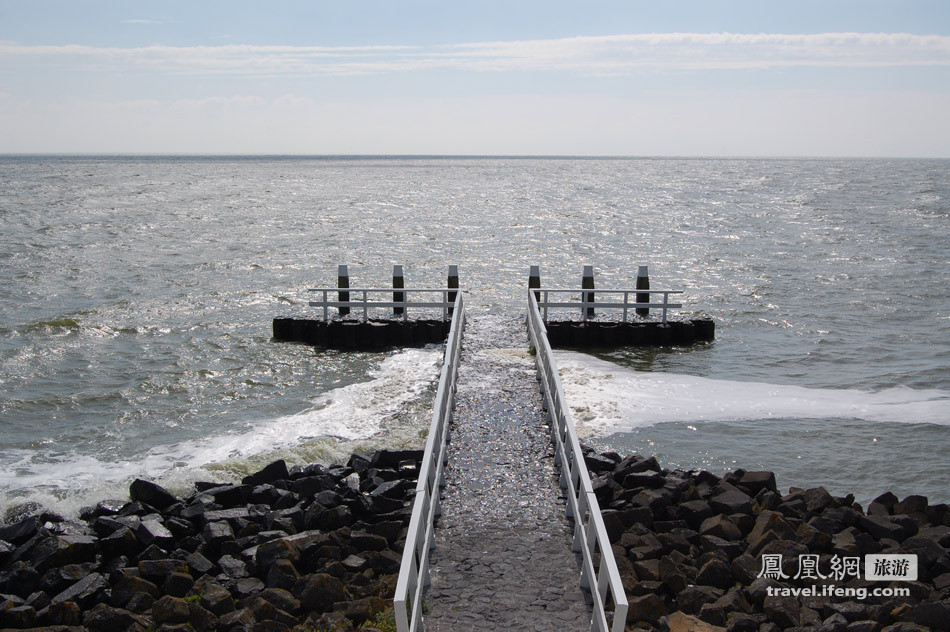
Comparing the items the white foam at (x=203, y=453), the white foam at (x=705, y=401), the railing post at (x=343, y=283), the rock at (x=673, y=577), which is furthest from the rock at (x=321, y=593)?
the railing post at (x=343, y=283)

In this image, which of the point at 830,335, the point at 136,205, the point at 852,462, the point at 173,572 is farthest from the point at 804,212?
the point at 173,572

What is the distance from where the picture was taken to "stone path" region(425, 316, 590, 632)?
7602mm

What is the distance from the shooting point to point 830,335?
2753 centimetres

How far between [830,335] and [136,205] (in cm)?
7019

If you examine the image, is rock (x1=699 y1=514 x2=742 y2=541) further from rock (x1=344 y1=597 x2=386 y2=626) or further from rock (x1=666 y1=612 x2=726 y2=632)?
rock (x1=344 y1=597 x2=386 y2=626)

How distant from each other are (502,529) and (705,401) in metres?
11.5

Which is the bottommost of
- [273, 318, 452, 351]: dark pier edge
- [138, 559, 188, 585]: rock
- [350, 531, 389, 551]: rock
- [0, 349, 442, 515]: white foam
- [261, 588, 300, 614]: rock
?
[0, 349, 442, 515]: white foam

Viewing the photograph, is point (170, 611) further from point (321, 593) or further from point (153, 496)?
point (153, 496)

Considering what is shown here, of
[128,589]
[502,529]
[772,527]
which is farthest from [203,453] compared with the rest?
[772,527]

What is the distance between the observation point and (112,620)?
932 centimetres

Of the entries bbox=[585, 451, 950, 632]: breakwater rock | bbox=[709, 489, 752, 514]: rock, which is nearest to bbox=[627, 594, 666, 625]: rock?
bbox=[585, 451, 950, 632]: breakwater rock

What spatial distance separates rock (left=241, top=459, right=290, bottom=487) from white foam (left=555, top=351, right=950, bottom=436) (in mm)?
6243

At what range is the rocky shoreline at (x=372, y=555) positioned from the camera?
30.0ft

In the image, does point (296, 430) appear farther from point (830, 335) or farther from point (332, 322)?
point (830, 335)
